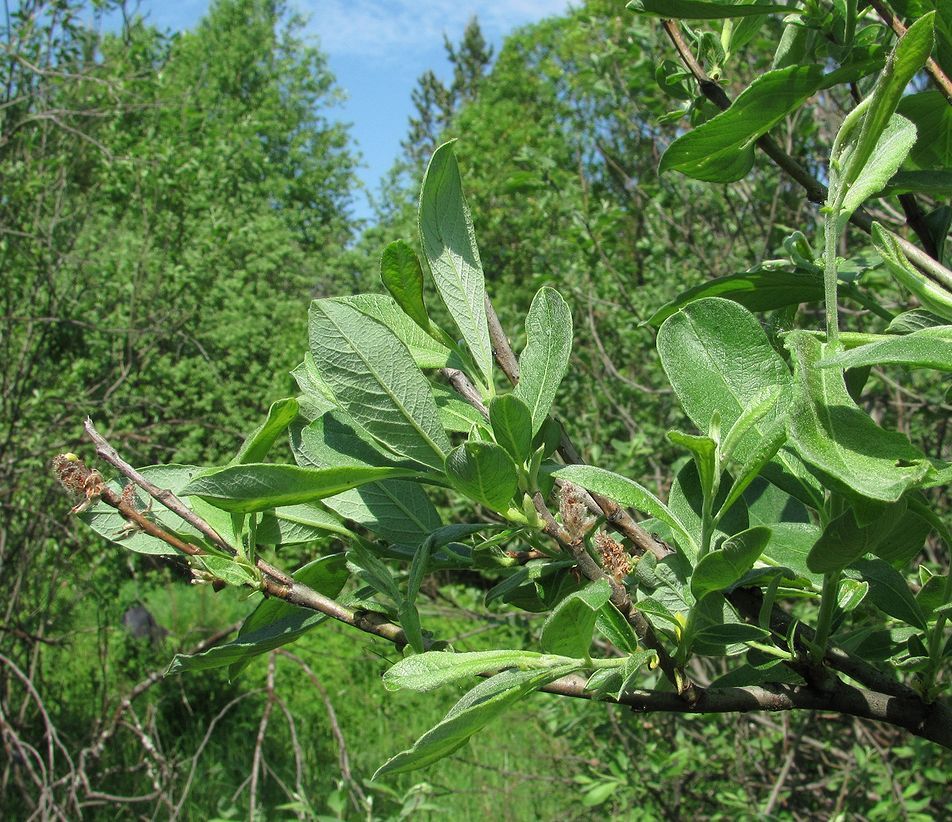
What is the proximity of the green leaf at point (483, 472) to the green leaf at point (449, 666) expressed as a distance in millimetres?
78

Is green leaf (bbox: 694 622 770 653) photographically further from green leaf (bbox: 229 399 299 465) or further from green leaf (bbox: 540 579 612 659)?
green leaf (bbox: 229 399 299 465)

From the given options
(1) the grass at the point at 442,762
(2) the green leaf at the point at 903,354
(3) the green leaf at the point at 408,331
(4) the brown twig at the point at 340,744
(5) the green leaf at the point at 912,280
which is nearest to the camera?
(2) the green leaf at the point at 903,354

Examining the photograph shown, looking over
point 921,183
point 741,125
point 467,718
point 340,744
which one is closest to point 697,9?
point 741,125

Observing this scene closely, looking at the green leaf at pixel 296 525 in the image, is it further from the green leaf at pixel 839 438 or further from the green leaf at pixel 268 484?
the green leaf at pixel 839 438

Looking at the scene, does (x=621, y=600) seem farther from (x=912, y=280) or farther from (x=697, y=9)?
(x=697, y=9)

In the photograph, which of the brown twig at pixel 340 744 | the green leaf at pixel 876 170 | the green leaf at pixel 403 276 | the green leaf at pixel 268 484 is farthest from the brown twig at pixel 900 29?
the brown twig at pixel 340 744

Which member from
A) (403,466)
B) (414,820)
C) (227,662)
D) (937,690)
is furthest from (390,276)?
(414,820)

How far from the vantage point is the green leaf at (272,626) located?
1.72 ft

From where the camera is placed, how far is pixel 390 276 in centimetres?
54

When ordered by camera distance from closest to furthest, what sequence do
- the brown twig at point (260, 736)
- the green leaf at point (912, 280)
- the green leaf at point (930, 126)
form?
1. the green leaf at point (912, 280)
2. the green leaf at point (930, 126)
3. the brown twig at point (260, 736)

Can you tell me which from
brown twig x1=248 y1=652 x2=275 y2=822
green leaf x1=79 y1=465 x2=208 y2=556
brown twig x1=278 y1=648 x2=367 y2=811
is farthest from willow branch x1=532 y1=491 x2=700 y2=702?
brown twig x1=248 y1=652 x2=275 y2=822

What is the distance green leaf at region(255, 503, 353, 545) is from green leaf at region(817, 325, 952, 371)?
1.00 ft

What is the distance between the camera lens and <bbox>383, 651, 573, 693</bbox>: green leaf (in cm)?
41

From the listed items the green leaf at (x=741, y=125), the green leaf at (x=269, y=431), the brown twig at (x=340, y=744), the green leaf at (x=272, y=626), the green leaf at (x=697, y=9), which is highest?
the green leaf at (x=697, y=9)
